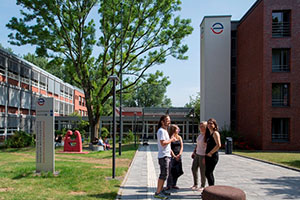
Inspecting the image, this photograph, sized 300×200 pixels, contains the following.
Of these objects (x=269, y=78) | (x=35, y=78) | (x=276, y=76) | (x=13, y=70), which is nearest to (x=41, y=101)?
(x=269, y=78)

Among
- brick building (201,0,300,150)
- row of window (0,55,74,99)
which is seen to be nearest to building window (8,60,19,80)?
row of window (0,55,74,99)

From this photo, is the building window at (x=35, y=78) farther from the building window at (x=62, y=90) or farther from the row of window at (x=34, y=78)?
the building window at (x=62, y=90)

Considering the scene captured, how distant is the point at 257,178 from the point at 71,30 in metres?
18.7

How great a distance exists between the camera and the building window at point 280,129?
22.4m

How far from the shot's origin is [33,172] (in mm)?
9047

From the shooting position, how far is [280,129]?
22.6m

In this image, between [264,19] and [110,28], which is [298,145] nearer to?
[264,19]

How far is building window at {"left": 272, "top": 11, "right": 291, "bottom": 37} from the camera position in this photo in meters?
22.9

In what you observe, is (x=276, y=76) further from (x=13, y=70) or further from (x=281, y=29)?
(x=13, y=70)

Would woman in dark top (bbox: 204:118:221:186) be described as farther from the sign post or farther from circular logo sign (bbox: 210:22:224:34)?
circular logo sign (bbox: 210:22:224:34)

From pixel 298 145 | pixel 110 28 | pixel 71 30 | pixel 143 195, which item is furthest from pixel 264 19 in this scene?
pixel 143 195

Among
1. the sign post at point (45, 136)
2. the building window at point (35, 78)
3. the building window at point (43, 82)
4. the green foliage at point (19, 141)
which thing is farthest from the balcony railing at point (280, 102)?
the building window at point (43, 82)

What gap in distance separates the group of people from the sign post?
418 cm

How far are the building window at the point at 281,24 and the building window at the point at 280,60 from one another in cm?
137
